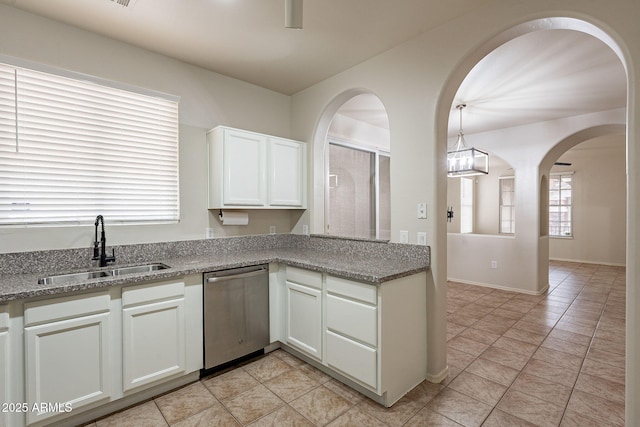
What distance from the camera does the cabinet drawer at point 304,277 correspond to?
245 cm

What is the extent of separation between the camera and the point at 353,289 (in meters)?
2.15

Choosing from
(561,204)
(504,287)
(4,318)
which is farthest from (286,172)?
(561,204)

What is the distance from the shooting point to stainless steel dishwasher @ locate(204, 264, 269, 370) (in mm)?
2393

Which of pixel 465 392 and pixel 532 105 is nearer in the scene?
pixel 465 392

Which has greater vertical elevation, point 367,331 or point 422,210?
point 422,210

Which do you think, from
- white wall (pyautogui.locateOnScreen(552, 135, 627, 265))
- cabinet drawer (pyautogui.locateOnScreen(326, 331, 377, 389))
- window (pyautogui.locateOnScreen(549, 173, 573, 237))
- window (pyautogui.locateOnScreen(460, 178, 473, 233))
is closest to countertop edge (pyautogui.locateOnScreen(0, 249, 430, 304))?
cabinet drawer (pyautogui.locateOnScreen(326, 331, 377, 389))

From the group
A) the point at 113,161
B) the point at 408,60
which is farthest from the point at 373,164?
A: the point at 113,161

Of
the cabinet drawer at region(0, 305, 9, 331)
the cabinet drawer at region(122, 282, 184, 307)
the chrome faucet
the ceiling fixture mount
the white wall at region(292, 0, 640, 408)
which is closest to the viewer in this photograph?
the ceiling fixture mount

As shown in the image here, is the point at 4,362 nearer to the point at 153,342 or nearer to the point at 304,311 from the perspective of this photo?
the point at 153,342

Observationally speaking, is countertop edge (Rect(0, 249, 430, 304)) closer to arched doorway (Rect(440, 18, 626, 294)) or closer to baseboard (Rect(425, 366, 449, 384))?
baseboard (Rect(425, 366, 449, 384))

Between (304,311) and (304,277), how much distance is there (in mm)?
292

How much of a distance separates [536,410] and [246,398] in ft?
6.44

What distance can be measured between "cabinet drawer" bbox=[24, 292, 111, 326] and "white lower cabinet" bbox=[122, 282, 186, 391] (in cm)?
13

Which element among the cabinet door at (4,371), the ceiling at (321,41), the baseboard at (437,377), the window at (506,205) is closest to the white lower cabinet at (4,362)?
the cabinet door at (4,371)
